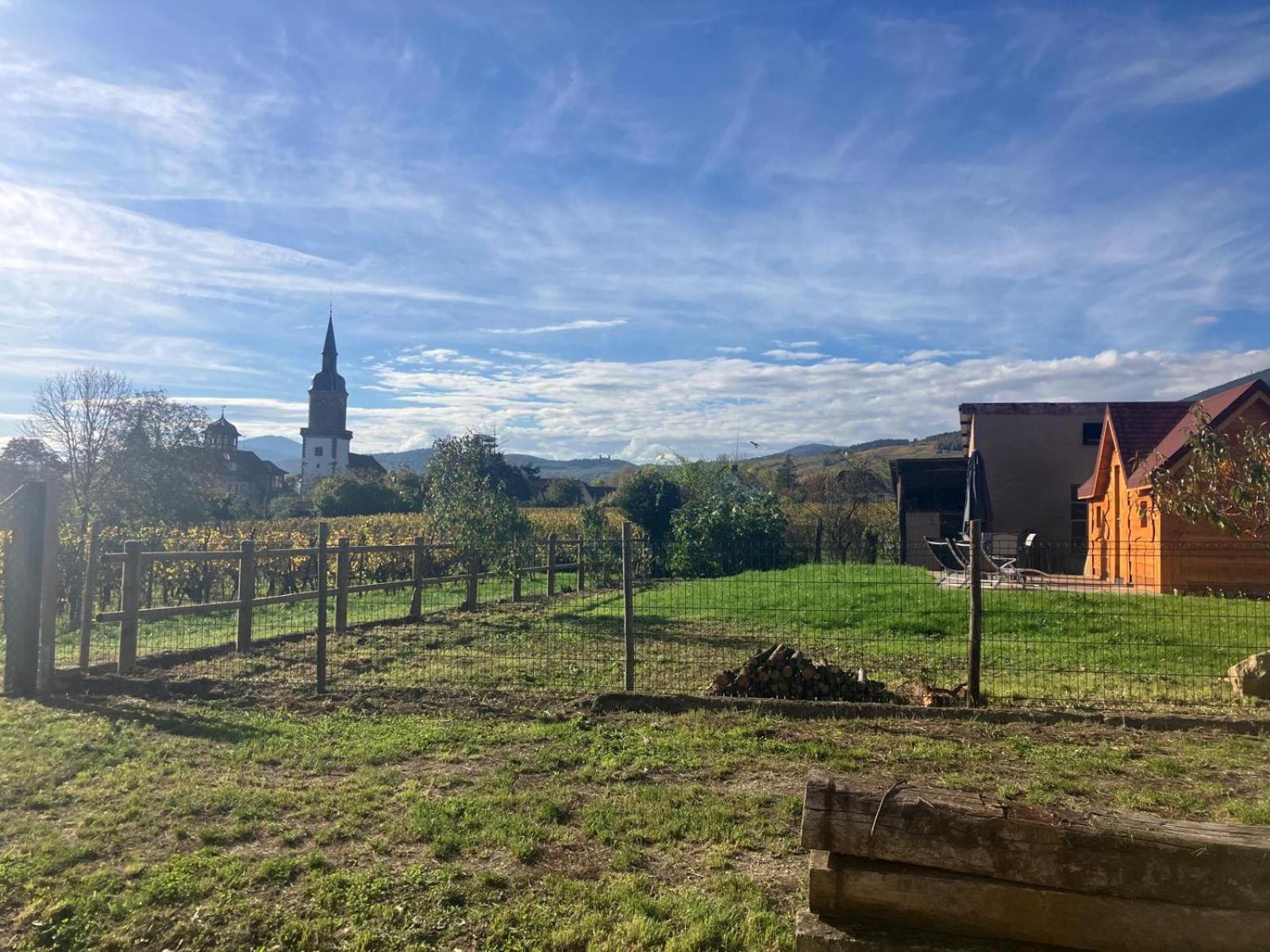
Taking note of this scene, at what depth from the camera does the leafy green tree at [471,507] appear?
57.6ft

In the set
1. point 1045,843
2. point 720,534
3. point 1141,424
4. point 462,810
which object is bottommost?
point 462,810

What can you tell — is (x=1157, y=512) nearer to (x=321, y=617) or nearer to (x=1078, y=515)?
(x=321, y=617)

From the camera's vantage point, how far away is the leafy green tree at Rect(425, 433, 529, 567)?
17.6 m

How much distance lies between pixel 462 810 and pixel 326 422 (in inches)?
4556

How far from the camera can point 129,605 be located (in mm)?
9875

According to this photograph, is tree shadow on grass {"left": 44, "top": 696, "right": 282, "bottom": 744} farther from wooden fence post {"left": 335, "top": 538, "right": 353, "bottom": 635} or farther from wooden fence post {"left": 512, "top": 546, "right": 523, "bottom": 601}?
wooden fence post {"left": 512, "top": 546, "right": 523, "bottom": 601}

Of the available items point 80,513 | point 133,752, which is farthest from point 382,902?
point 80,513

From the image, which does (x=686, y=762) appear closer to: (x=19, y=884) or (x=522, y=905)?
(x=522, y=905)

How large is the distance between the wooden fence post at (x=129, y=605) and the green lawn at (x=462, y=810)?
1644mm

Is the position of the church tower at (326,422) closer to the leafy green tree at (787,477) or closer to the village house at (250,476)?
the village house at (250,476)

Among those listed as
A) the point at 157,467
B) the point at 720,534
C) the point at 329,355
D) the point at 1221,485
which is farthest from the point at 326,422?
the point at 1221,485

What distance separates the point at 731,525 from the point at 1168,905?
976 inches

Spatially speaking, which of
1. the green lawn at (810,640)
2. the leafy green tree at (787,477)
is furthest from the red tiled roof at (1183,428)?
the leafy green tree at (787,477)

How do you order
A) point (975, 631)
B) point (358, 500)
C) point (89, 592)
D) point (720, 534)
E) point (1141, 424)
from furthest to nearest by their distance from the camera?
1. point (358, 500)
2. point (720, 534)
3. point (1141, 424)
4. point (89, 592)
5. point (975, 631)
